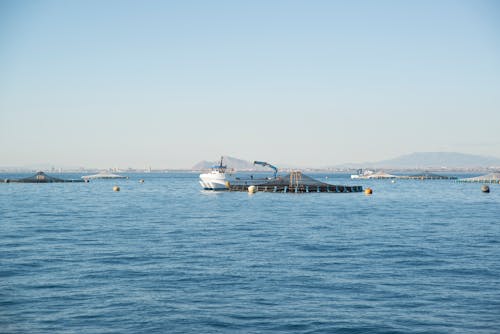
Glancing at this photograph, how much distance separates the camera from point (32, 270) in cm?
3288

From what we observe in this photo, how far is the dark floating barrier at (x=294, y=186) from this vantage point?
440 ft

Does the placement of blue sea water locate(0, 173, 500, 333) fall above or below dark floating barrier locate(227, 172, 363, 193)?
below

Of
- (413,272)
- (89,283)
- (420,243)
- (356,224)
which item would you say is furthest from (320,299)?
(356,224)

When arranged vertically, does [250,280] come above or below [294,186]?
below

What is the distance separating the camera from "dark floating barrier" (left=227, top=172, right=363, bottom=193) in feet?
440

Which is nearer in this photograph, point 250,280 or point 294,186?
point 250,280

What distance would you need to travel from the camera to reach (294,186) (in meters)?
136

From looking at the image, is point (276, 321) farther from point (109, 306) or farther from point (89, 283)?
point (89, 283)

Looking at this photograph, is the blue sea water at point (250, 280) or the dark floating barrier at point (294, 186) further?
the dark floating barrier at point (294, 186)

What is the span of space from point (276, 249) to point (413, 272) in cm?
1122

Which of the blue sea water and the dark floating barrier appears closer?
the blue sea water

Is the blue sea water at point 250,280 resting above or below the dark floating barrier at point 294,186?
below

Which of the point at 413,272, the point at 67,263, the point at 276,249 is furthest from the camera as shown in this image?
the point at 276,249

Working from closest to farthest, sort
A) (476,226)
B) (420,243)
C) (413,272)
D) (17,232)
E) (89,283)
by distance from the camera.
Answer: (89,283)
(413,272)
(420,243)
(17,232)
(476,226)
